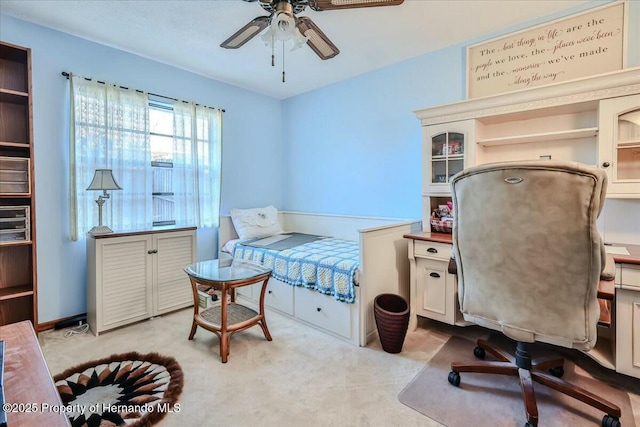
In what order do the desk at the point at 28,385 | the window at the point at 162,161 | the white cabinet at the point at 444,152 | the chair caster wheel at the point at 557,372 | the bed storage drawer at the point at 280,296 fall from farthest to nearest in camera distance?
the window at the point at 162,161 → the bed storage drawer at the point at 280,296 → the white cabinet at the point at 444,152 → the chair caster wheel at the point at 557,372 → the desk at the point at 28,385

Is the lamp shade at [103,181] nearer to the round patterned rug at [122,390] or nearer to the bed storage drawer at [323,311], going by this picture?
the round patterned rug at [122,390]

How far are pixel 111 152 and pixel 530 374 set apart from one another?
348 centimetres

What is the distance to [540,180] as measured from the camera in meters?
1.22

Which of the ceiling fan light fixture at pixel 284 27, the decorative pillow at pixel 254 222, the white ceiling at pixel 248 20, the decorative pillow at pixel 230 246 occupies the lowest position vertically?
the decorative pillow at pixel 230 246

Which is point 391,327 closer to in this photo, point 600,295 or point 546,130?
point 600,295

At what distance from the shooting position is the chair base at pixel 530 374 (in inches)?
54.5

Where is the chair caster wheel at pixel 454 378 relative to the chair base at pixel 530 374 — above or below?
below

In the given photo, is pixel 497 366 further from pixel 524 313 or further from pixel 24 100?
pixel 24 100

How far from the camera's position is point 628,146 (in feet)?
6.07

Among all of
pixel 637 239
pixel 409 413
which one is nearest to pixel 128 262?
pixel 409 413

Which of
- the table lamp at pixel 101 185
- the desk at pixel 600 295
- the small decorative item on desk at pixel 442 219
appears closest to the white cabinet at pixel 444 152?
the small decorative item on desk at pixel 442 219

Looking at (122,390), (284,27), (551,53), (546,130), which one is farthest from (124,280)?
(551,53)

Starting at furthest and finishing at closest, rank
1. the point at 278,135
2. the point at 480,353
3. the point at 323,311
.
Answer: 1. the point at 278,135
2. the point at 323,311
3. the point at 480,353

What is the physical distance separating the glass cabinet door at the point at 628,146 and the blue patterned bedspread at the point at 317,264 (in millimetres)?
1805
